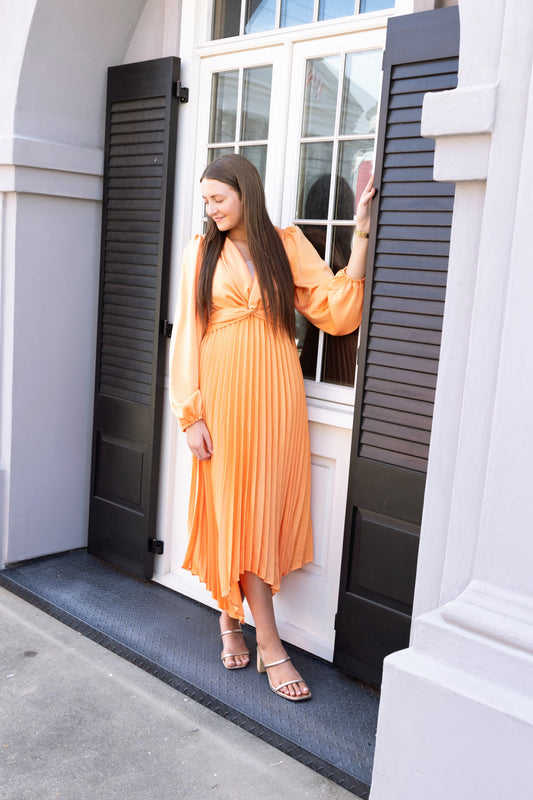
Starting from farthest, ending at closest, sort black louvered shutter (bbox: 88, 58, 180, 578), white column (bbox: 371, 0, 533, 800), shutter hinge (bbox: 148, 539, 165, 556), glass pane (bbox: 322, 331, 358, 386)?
shutter hinge (bbox: 148, 539, 165, 556)
black louvered shutter (bbox: 88, 58, 180, 578)
glass pane (bbox: 322, 331, 358, 386)
white column (bbox: 371, 0, 533, 800)

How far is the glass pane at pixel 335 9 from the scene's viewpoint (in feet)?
10.1

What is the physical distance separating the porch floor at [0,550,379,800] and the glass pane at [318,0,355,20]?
2.57m

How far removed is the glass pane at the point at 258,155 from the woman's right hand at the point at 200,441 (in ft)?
3.64

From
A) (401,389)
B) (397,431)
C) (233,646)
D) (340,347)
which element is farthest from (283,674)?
(340,347)

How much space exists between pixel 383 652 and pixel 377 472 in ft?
2.20

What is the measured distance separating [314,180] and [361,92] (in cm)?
38

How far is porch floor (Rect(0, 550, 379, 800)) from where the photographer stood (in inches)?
108

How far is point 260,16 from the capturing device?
341cm

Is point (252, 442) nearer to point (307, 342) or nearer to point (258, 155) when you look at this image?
point (307, 342)

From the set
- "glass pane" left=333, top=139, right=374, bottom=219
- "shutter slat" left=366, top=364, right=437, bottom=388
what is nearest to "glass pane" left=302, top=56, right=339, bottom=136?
"glass pane" left=333, top=139, right=374, bottom=219

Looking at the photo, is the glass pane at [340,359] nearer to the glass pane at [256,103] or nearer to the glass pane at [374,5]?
the glass pane at [256,103]

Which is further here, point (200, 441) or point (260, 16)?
point (260, 16)

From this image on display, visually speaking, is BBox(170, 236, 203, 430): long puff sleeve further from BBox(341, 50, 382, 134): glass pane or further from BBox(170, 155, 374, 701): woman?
BBox(341, 50, 382, 134): glass pane

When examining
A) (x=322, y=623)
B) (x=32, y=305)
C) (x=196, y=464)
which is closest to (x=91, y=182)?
(x=32, y=305)
